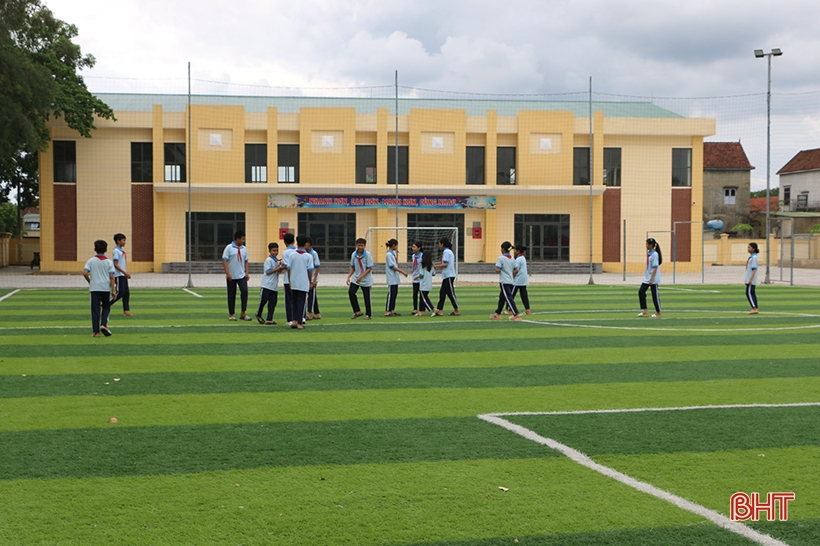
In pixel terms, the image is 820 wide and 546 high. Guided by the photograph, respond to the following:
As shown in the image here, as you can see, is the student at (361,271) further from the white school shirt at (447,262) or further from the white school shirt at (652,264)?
the white school shirt at (652,264)

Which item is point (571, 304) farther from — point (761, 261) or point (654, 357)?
point (761, 261)

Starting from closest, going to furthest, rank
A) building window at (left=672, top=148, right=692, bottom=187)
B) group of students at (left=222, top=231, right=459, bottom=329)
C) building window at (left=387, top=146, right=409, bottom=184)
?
1. group of students at (left=222, top=231, right=459, bottom=329)
2. building window at (left=387, top=146, right=409, bottom=184)
3. building window at (left=672, top=148, right=692, bottom=187)

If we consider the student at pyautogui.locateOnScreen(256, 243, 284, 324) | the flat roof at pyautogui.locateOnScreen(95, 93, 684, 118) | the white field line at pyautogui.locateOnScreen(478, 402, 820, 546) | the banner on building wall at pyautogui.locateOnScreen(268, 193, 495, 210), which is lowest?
the white field line at pyautogui.locateOnScreen(478, 402, 820, 546)

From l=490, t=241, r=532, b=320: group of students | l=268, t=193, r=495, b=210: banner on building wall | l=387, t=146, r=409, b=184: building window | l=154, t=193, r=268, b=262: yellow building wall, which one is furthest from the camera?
l=387, t=146, r=409, b=184: building window

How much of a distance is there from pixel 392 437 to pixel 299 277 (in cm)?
774

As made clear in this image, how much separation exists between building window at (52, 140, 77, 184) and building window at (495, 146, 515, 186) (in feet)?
75.1

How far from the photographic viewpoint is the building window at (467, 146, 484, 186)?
4466 centimetres

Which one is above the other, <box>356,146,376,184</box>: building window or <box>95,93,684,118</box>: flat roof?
<box>95,93,684,118</box>: flat roof

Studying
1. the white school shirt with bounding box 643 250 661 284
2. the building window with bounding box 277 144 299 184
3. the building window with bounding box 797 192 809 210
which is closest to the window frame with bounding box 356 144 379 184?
the building window with bounding box 277 144 299 184

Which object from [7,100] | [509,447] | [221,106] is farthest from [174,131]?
[509,447]

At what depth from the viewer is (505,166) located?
45.0 meters

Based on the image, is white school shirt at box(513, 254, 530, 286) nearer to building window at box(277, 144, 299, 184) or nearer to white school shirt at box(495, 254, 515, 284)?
white school shirt at box(495, 254, 515, 284)

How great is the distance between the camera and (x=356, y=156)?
43.8m

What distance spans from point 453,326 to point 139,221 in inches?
1244
